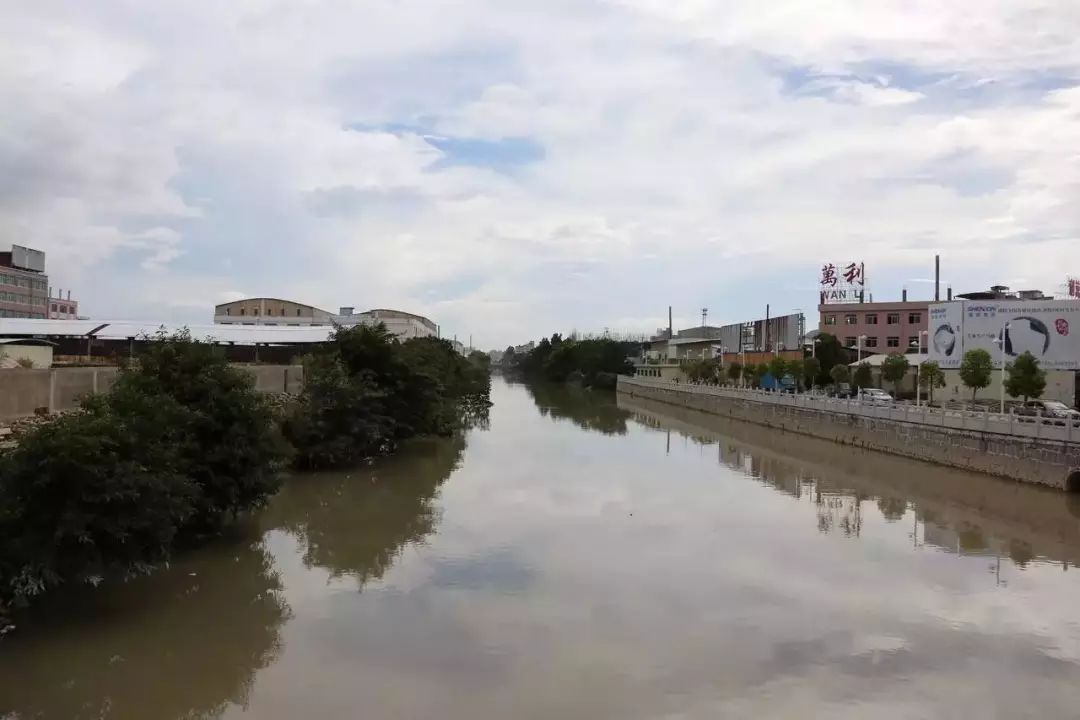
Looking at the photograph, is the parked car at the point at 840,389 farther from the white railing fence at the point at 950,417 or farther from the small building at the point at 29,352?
the small building at the point at 29,352

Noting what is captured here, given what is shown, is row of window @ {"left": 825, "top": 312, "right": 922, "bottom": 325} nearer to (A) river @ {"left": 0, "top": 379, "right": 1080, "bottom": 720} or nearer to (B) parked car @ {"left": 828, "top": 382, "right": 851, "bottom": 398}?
(B) parked car @ {"left": 828, "top": 382, "right": 851, "bottom": 398}

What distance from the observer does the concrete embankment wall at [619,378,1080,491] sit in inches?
767

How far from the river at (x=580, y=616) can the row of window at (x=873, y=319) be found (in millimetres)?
37057

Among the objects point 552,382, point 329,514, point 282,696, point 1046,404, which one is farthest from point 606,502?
point 552,382

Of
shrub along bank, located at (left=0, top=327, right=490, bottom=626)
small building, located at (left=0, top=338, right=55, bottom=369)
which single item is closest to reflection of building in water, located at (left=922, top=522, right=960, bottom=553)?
shrub along bank, located at (left=0, top=327, right=490, bottom=626)

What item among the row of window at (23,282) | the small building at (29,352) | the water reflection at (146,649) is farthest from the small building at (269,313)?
the water reflection at (146,649)

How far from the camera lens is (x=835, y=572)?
41.7 feet

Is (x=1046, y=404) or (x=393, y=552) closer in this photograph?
(x=393, y=552)

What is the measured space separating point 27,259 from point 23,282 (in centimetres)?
270

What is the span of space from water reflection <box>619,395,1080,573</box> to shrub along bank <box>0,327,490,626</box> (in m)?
10.9

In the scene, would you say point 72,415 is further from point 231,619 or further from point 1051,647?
point 1051,647

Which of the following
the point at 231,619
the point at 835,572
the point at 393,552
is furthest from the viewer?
the point at 393,552

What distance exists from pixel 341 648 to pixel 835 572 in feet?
24.5

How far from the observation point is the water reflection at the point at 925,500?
1526 cm
